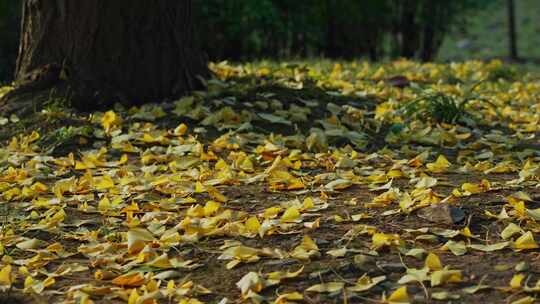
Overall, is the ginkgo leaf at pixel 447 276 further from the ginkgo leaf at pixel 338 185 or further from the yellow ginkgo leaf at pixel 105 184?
the yellow ginkgo leaf at pixel 105 184

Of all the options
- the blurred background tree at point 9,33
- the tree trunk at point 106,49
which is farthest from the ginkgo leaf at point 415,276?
the blurred background tree at point 9,33

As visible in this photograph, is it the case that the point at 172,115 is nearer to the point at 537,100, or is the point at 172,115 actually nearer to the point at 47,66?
the point at 47,66

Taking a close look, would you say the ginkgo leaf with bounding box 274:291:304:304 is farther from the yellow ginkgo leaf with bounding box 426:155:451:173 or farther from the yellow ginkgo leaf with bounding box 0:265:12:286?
the yellow ginkgo leaf with bounding box 426:155:451:173

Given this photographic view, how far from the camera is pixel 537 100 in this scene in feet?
20.6

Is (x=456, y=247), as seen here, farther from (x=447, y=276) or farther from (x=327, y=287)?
(x=327, y=287)

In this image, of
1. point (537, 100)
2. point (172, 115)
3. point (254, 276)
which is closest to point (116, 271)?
point (254, 276)

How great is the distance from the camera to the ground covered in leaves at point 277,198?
3029mm

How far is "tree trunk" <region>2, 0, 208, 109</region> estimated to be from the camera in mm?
5441

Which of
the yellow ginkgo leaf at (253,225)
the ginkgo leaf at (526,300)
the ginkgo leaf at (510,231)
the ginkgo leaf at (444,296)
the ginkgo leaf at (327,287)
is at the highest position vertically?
the yellow ginkgo leaf at (253,225)

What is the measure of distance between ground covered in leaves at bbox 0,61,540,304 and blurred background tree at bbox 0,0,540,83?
2505 millimetres

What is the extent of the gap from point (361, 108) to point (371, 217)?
218cm

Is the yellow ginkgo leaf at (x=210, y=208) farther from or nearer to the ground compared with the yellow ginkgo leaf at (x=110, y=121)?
nearer to the ground

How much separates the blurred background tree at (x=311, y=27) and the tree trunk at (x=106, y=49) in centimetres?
294

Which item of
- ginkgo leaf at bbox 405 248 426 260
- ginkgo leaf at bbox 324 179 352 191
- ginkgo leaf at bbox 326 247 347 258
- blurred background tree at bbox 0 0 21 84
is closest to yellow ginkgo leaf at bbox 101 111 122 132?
ginkgo leaf at bbox 324 179 352 191
